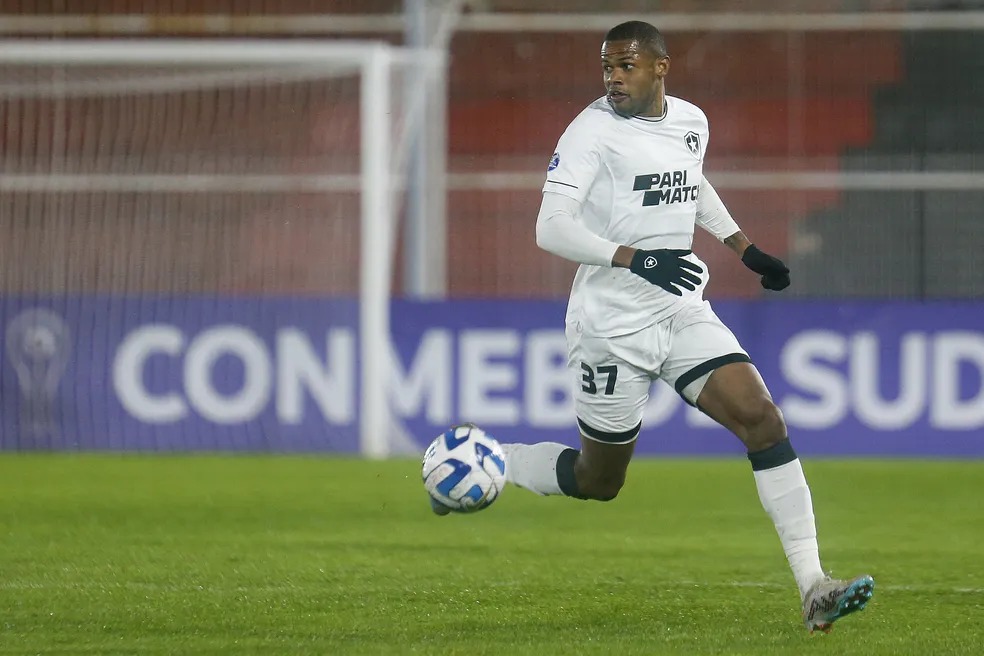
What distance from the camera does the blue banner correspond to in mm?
12188

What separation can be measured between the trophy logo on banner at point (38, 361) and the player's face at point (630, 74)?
292 inches

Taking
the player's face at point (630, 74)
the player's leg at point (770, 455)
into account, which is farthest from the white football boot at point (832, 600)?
the player's face at point (630, 74)

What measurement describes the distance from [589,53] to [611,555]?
908 cm

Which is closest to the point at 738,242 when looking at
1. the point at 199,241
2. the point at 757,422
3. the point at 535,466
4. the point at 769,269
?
the point at 769,269

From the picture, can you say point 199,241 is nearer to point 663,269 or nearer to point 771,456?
point 663,269

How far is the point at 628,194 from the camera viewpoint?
19.1 feet

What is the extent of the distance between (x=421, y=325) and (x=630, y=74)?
22.1ft

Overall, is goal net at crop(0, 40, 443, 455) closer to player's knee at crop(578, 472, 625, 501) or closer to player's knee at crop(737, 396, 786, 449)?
player's knee at crop(578, 472, 625, 501)

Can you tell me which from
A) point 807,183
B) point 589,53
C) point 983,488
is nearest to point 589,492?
point 983,488

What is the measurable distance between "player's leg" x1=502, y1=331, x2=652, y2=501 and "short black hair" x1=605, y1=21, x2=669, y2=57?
0.96 meters

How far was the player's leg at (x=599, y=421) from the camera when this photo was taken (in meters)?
5.90

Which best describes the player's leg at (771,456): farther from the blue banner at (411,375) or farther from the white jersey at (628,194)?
the blue banner at (411,375)

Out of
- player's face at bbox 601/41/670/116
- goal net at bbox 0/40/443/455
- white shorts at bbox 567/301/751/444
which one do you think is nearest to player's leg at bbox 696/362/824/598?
white shorts at bbox 567/301/751/444

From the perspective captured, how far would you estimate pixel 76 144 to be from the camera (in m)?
12.8
